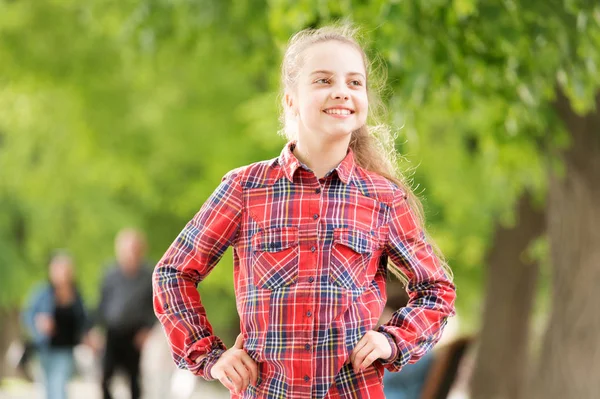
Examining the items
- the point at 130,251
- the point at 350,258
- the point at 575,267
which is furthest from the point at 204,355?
the point at 575,267

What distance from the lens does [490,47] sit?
25.9 ft

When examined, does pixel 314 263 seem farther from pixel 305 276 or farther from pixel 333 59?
pixel 333 59

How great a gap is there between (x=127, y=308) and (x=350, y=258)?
7068 mm

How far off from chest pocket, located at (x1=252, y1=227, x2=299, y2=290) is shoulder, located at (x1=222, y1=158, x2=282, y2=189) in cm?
14

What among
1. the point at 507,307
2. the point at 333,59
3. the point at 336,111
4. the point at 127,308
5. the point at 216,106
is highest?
the point at 216,106

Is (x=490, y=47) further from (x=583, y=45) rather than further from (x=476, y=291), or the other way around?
(x=476, y=291)

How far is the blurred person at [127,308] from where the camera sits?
9859 millimetres

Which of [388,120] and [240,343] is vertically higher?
[388,120]

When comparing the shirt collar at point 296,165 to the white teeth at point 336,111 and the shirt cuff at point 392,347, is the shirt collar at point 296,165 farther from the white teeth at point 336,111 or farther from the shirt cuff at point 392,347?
the shirt cuff at point 392,347

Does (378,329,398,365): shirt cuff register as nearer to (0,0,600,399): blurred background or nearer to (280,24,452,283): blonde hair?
(280,24,452,283): blonde hair

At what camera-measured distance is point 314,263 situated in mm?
2980

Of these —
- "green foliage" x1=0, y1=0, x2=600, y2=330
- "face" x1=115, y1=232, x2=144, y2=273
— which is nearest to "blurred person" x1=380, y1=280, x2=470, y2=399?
"green foliage" x1=0, y1=0, x2=600, y2=330

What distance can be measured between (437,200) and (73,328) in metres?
7.45

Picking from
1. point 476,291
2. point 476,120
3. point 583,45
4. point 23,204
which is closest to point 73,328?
point 476,120
